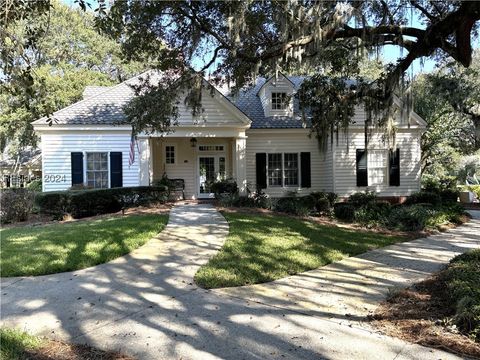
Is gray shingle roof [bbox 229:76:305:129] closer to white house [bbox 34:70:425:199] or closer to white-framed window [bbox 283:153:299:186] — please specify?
white house [bbox 34:70:425:199]

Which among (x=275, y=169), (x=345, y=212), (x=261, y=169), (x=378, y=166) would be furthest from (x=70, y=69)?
(x=345, y=212)

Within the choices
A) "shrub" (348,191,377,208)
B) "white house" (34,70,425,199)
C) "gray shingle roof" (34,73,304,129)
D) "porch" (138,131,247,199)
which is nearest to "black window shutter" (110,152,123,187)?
"white house" (34,70,425,199)

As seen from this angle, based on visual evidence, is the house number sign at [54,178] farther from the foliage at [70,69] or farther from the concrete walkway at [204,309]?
the concrete walkway at [204,309]

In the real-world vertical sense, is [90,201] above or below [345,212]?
above

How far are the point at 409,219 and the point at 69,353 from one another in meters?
11.2

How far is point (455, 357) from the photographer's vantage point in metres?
3.97

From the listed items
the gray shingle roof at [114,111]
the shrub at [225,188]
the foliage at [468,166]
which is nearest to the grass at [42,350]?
the shrub at [225,188]

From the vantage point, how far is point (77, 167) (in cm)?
1772

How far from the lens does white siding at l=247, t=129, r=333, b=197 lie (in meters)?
19.6

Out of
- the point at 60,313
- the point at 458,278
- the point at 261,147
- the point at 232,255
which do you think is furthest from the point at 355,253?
the point at 261,147

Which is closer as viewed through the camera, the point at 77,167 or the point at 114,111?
the point at 77,167

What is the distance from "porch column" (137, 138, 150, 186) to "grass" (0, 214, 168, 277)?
5638mm

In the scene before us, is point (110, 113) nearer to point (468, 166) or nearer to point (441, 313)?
point (441, 313)

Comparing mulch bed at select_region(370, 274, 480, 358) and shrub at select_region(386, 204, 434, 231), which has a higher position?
shrub at select_region(386, 204, 434, 231)
